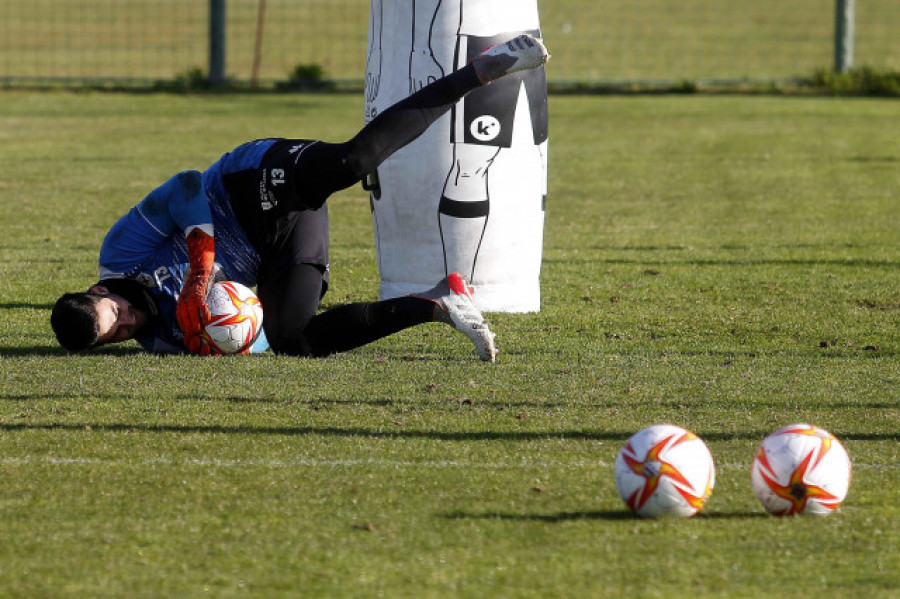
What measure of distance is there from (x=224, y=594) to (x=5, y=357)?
12.2ft

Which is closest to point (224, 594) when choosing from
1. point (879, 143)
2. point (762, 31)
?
point (879, 143)

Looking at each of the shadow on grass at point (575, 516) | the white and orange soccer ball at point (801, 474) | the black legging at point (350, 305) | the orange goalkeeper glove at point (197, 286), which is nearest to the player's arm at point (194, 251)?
the orange goalkeeper glove at point (197, 286)

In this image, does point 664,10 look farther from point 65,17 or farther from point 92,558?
point 92,558

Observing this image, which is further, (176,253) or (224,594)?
(176,253)

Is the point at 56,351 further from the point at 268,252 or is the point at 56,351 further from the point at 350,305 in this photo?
the point at 350,305

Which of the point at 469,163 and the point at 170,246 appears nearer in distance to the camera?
the point at 170,246

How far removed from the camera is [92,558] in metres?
4.40

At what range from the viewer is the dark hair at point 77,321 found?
700 centimetres

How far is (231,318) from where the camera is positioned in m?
7.18

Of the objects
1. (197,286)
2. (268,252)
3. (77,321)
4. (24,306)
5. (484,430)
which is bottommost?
(24,306)

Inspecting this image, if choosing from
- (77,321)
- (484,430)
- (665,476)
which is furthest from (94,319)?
(665,476)

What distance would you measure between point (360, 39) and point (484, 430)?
1353 inches

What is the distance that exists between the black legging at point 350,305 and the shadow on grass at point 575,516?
93.9 inches

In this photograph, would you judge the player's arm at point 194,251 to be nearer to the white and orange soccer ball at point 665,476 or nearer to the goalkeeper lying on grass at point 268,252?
the goalkeeper lying on grass at point 268,252
